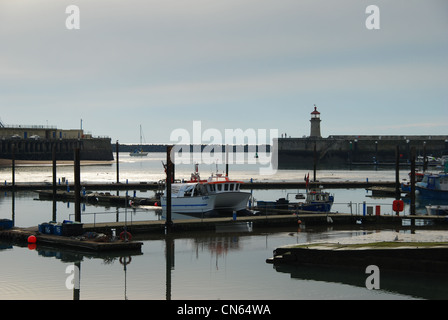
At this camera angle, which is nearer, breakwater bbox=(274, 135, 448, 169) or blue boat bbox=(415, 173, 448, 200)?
blue boat bbox=(415, 173, 448, 200)

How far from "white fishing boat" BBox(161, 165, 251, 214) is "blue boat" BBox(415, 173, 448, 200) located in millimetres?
31576

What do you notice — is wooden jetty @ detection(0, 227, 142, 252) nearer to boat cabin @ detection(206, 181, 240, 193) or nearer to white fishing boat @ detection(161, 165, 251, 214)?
white fishing boat @ detection(161, 165, 251, 214)

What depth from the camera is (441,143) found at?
18588 cm

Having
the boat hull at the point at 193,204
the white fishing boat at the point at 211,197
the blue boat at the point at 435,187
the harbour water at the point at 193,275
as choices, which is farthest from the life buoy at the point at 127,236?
the blue boat at the point at 435,187

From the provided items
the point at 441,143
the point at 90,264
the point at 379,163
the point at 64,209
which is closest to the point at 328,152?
the point at 379,163

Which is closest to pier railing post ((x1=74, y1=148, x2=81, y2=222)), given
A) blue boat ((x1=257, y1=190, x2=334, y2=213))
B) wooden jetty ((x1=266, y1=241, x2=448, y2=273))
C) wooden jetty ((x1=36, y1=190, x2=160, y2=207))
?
wooden jetty ((x1=266, y1=241, x2=448, y2=273))

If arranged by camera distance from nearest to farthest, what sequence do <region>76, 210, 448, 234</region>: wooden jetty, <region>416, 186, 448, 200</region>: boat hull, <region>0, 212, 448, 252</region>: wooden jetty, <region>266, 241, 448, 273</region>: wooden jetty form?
<region>266, 241, 448, 273</region>: wooden jetty → <region>0, 212, 448, 252</region>: wooden jetty → <region>76, 210, 448, 234</region>: wooden jetty → <region>416, 186, 448, 200</region>: boat hull

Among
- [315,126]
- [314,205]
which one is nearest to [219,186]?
[314,205]

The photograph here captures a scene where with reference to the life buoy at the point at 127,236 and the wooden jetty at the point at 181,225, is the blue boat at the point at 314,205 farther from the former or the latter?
the life buoy at the point at 127,236

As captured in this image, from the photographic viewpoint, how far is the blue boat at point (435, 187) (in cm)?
7275

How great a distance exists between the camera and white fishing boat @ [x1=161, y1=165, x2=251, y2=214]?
5034cm

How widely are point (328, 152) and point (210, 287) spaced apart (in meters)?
165

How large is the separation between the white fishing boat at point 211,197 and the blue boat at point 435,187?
1243 inches

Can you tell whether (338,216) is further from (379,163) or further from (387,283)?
(379,163)
